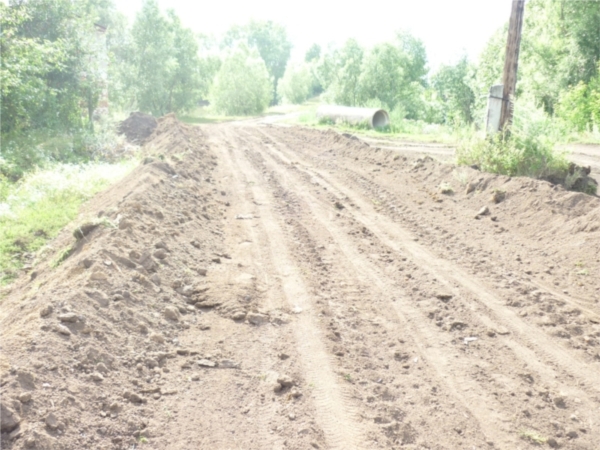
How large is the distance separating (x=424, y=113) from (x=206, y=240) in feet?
139

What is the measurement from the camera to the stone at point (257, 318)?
216 inches

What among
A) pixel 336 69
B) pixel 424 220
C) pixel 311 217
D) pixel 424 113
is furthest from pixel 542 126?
pixel 424 113

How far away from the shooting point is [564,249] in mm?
7555

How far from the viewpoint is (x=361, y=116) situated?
26.4m

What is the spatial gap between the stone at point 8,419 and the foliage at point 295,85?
6934cm

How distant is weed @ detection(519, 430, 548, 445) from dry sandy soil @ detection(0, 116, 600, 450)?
14 millimetres

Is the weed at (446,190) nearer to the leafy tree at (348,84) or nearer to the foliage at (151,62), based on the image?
the leafy tree at (348,84)

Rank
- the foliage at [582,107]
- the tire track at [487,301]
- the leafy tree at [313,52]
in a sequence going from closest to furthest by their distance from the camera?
the tire track at [487,301] < the foliage at [582,107] < the leafy tree at [313,52]

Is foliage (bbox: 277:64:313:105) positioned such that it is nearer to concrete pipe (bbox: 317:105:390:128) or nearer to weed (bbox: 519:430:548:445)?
concrete pipe (bbox: 317:105:390:128)

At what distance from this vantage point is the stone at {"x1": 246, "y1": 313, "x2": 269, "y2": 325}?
5484 millimetres

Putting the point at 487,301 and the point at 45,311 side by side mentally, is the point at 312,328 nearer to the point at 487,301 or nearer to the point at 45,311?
the point at 487,301

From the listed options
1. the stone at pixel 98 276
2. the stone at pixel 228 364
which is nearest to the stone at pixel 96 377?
the stone at pixel 228 364

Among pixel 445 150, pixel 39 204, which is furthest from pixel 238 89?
pixel 39 204

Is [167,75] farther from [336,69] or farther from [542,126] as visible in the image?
[542,126]
